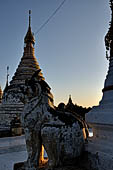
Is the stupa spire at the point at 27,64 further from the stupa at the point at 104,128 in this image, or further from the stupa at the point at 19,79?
the stupa at the point at 104,128

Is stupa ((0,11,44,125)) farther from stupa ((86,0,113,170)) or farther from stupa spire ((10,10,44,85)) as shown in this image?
stupa ((86,0,113,170))

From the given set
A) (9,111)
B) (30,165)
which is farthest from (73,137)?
(9,111)

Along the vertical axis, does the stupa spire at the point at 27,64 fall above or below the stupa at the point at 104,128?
above

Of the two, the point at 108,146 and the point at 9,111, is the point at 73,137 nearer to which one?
the point at 108,146

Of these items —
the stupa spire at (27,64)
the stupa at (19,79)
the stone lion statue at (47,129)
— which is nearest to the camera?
the stone lion statue at (47,129)

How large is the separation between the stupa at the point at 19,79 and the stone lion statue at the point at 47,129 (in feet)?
38.6

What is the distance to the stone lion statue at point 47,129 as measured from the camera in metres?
2.29

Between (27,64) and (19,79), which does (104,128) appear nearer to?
(19,79)

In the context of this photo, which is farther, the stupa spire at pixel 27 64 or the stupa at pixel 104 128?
the stupa spire at pixel 27 64

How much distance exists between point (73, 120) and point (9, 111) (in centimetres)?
1258

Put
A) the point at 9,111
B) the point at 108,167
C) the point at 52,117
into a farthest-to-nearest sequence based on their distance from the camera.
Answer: the point at 9,111 < the point at 52,117 < the point at 108,167

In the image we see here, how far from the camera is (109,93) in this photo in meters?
2.06

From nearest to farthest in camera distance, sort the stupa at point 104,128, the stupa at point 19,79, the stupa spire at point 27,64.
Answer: the stupa at point 104,128
the stupa at point 19,79
the stupa spire at point 27,64

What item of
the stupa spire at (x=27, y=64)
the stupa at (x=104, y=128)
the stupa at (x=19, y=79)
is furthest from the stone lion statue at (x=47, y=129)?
the stupa spire at (x=27, y=64)
